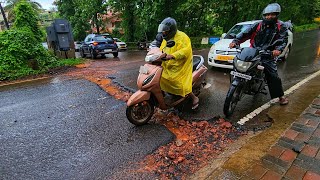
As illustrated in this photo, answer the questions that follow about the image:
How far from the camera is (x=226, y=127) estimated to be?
12.6 feet

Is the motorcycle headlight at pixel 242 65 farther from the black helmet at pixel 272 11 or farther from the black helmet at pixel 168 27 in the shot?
the black helmet at pixel 168 27

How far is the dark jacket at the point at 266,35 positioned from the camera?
4191mm

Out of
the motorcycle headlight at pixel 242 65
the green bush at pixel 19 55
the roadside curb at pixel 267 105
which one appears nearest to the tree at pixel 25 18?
the green bush at pixel 19 55

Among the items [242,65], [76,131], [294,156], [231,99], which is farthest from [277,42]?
[76,131]

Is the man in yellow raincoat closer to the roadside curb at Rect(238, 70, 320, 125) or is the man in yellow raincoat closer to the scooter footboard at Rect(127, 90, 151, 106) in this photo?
the scooter footboard at Rect(127, 90, 151, 106)

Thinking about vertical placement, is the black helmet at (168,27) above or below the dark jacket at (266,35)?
above

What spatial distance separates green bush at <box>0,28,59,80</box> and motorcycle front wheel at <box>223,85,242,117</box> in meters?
8.16

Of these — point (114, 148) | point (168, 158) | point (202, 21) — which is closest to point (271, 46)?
point (168, 158)

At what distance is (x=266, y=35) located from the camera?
4363 mm

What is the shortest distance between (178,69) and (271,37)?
6.47 ft

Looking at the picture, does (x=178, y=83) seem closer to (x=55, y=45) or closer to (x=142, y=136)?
(x=142, y=136)

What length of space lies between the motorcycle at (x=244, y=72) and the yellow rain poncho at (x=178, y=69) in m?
0.82

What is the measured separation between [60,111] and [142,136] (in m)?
2.42

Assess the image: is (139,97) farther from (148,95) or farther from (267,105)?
(267,105)
